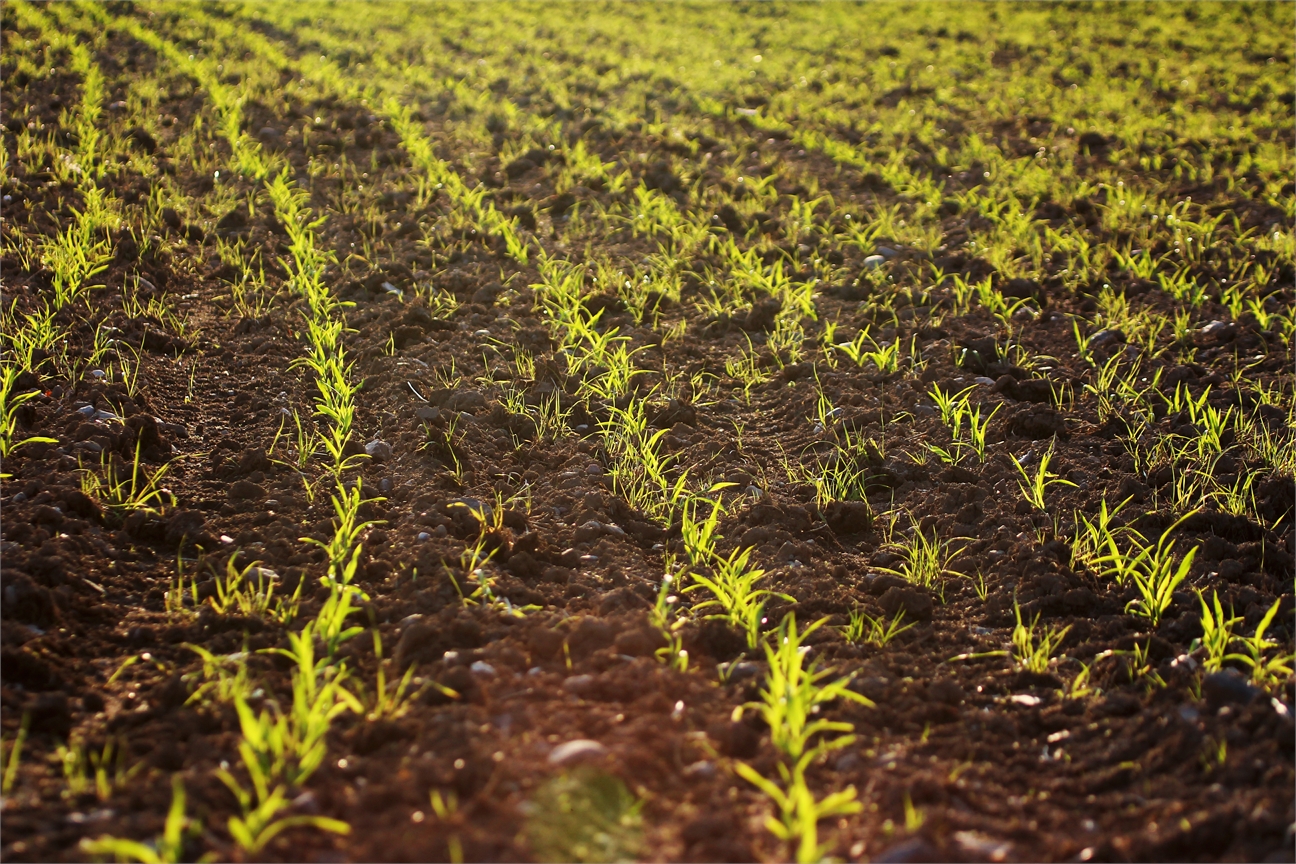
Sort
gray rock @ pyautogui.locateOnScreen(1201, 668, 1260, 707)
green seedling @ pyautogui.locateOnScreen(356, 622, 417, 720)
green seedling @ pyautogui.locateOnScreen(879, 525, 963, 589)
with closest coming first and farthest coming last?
green seedling @ pyautogui.locateOnScreen(356, 622, 417, 720)
gray rock @ pyautogui.locateOnScreen(1201, 668, 1260, 707)
green seedling @ pyautogui.locateOnScreen(879, 525, 963, 589)

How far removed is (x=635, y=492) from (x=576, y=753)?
1.19m

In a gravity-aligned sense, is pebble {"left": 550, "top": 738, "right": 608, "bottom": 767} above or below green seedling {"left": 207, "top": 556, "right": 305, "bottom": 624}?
above

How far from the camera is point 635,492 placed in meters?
2.93

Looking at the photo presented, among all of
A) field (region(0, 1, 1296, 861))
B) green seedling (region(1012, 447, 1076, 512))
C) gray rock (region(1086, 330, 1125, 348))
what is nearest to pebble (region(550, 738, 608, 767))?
field (region(0, 1, 1296, 861))

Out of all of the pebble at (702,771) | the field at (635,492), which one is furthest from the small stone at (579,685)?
the pebble at (702,771)

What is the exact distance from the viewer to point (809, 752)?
185 cm

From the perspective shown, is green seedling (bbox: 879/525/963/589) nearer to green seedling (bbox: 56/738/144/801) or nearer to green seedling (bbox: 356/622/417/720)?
green seedling (bbox: 356/622/417/720)

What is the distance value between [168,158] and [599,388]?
11.9 ft

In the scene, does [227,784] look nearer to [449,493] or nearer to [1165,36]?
[449,493]

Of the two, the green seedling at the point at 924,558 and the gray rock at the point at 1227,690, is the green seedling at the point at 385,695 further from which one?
the gray rock at the point at 1227,690

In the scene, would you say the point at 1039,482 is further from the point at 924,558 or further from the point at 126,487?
the point at 126,487

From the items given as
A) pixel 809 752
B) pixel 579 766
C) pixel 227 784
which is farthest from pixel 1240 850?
Result: pixel 227 784

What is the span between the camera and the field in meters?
1.81

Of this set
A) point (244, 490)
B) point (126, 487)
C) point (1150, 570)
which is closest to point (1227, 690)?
point (1150, 570)
